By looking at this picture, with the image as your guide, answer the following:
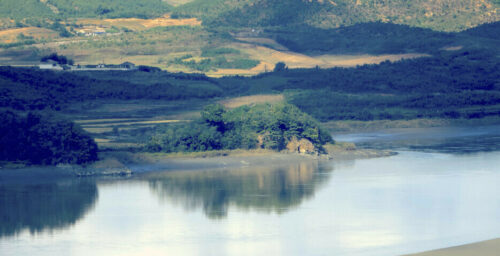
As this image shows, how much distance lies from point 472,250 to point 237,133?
23.3 m

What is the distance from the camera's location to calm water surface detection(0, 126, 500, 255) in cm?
2736

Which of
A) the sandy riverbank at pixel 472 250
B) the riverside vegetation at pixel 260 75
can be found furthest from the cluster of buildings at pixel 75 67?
the sandy riverbank at pixel 472 250

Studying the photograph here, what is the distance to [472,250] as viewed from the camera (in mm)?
25578

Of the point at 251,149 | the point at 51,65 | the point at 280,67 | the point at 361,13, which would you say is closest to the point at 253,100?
the point at 51,65

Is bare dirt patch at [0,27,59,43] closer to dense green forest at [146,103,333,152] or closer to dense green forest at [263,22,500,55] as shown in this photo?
dense green forest at [263,22,500,55]

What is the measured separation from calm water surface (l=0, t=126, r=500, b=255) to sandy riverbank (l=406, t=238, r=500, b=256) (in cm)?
76

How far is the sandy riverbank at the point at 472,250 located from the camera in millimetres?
25109

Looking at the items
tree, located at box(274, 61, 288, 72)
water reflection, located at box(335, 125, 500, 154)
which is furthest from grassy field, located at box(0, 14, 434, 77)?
water reflection, located at box(335, 125, 500, 154)

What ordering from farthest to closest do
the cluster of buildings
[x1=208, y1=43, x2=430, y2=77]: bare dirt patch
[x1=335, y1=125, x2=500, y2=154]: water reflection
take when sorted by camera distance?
[x1=208, y1=43, x2=430, y2=77]: bare dirt patch
the cluster of buildings
[x1=335, y1=125, x2=500, y2=154]: water reflection

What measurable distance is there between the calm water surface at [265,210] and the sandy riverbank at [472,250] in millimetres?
757

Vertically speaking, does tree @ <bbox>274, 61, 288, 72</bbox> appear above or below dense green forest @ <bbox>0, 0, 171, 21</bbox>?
below

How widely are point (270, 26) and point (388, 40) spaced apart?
27316 millimetres

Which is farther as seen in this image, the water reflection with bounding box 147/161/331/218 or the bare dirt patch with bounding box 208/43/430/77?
the bare dirt patch with bounding box 208/43/430/77

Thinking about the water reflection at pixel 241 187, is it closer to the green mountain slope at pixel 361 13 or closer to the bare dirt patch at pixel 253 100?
the bare dirt patch at pixel 253 100
